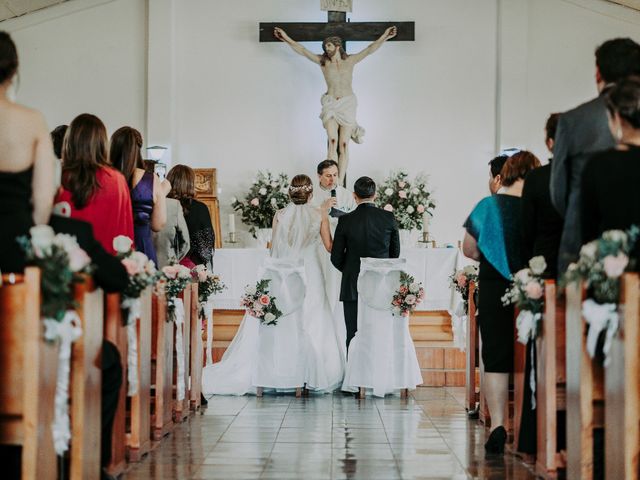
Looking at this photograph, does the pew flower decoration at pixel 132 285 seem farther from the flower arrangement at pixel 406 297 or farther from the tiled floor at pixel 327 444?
the flower arrangement at pixel 406 297

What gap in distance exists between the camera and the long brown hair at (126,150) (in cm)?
516

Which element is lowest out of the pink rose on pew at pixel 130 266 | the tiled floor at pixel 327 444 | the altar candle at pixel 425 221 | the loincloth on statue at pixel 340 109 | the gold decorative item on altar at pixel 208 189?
the tiled floor at pixel 327 444

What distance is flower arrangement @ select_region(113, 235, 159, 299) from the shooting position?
160 inches

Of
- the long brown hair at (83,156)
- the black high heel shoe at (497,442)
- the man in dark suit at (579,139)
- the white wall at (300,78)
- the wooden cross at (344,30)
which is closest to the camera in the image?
the man in dark suit at (579,139)

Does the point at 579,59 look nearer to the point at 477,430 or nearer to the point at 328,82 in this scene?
the point at 328,82

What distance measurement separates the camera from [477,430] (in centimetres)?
555

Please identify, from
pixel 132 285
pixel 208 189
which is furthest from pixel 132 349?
pixel 208 189

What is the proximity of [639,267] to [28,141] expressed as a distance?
2.13 metres

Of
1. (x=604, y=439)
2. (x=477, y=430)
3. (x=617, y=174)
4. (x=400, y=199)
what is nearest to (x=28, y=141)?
(x=617, y=174)

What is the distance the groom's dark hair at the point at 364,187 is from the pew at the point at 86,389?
382cm

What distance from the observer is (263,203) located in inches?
415

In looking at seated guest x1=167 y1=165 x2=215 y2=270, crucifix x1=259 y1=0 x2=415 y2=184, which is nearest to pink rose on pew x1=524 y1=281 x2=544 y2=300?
seated guest x1=167 y1=165 x2=215 y2=270

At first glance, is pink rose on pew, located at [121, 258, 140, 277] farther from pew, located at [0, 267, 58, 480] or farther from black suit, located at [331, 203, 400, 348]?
black suit, located at [331, 203, 400, 348]

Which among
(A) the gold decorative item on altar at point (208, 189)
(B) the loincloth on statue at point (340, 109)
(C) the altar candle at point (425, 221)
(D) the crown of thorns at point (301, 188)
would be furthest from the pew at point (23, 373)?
(B) the loincloth on statue at point (340, 109)
